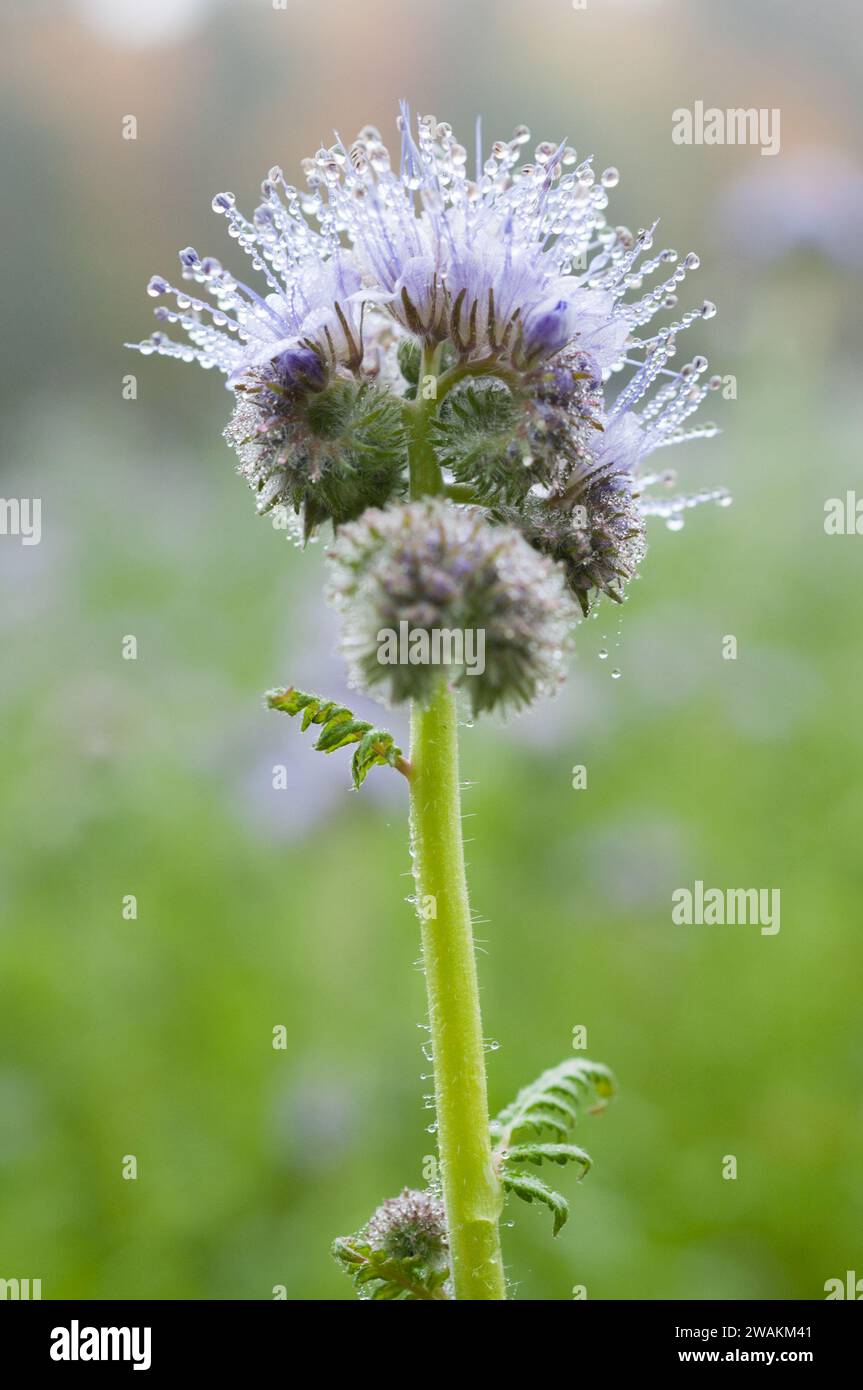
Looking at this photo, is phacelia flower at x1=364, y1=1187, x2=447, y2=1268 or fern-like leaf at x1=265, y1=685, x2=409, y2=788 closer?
fern-like leaf at x1=265, y1=685, x2=409, y2=788

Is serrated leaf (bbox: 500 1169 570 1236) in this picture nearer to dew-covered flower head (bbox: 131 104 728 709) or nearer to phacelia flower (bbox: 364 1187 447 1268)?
phacelia flower (bbox: 364 1187 447 1268)

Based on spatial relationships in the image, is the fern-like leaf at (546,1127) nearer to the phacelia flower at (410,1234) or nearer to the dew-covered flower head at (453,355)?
the phacelia flower at (410,1234)

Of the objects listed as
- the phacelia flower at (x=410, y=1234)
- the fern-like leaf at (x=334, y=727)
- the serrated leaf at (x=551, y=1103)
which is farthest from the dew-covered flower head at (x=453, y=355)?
the phacelia flower at (x=410, y=1234)

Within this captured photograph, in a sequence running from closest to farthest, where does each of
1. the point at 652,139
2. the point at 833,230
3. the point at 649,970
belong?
the point at 649,970 → the point at 833,230 → the point at 652,139

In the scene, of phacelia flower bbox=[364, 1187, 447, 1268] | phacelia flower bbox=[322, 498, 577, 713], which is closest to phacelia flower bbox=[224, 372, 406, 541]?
phacelia flower bbox=[322, 498, 577, 713]
